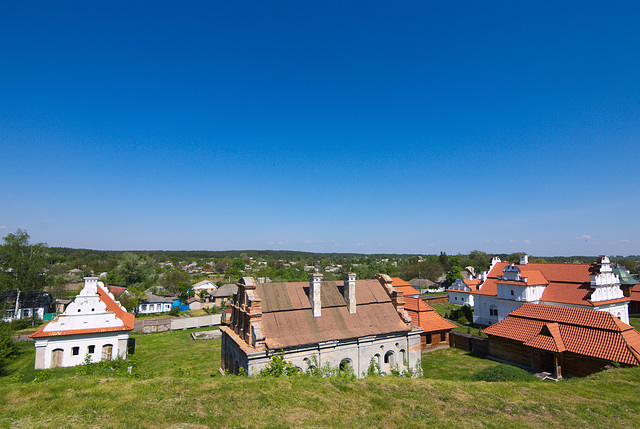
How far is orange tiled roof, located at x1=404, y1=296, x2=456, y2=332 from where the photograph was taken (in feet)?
114

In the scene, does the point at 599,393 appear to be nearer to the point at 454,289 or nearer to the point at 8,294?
the point at 454,289

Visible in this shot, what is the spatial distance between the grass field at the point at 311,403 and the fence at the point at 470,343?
1518 centimetres

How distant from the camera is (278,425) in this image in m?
10.6

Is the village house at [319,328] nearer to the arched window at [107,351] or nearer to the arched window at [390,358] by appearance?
the arched window at [390,358]

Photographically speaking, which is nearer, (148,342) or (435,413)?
(435,413)

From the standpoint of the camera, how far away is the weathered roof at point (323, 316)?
21.1 metres

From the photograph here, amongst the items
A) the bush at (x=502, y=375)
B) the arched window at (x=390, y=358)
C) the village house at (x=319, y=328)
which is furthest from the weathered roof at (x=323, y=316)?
the bush at (x=502, y=375)

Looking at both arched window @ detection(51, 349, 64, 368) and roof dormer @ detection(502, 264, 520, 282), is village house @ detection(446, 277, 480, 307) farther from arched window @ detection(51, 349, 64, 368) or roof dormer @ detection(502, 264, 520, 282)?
arched window @ detection(51, 349, 64, 368)

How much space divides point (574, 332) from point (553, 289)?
70.5 ft

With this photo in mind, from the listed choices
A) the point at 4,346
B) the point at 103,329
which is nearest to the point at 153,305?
the point at 4,346

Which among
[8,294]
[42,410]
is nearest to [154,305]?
[8,294]

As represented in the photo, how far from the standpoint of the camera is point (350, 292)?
24.5 m

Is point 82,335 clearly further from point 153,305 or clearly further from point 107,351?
point 153,305

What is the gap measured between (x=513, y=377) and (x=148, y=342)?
42.8m
